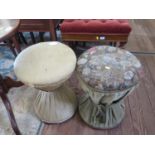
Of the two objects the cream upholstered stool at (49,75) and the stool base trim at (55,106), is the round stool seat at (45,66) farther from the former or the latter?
the stool base trim at (55,106)

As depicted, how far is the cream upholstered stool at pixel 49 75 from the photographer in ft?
3.19

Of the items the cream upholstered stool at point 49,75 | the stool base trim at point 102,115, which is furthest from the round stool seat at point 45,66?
the stool base trim at point 102,115

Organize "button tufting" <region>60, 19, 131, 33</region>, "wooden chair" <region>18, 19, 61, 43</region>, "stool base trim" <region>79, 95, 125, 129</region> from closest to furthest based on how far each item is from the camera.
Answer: "stool base trim" <region>79, 95, 125, 129</region>, "button tufting" <region>60, 19, 131, 33</region>, "wooden chair" <region>18, 19, 61, 43</region>

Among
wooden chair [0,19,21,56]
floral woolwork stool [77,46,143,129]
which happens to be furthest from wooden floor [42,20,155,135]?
wooden chair [0,19,21,56]

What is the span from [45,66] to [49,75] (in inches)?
2.9

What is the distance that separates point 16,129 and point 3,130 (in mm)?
165

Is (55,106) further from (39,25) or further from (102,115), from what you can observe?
(39,25)

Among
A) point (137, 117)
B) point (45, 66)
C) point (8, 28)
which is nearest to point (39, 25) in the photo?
point (8, 28)

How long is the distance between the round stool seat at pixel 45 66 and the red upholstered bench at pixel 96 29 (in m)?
0.59

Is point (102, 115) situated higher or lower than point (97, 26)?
lower

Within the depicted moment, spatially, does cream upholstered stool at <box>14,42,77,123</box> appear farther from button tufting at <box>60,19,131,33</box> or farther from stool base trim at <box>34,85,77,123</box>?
button tufting at <box>60,19,131,33</box>

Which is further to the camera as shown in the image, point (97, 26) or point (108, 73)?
point (97, 26)

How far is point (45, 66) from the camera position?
3.30 ft

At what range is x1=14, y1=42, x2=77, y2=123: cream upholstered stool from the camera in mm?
973
